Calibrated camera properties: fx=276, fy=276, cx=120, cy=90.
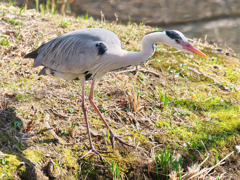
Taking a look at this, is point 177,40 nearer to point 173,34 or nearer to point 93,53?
point 173,34

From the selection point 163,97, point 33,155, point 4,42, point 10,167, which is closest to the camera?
point 10,167

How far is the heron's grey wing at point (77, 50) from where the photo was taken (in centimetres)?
292

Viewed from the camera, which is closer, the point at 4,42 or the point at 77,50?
the point at 77,50

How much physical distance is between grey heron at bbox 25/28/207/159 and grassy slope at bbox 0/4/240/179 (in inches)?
10.1

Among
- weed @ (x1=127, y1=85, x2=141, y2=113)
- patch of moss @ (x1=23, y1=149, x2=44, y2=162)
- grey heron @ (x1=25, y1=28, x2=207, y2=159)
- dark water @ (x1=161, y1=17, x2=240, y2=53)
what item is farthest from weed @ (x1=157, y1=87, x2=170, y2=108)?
dark water @ (x1=161, y1=17, x2=240, y2=53)

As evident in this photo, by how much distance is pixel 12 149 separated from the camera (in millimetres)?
2656

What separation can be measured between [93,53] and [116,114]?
931 millimetres

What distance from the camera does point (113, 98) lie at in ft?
12.2

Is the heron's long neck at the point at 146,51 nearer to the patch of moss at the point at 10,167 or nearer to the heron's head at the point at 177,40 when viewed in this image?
the heron's head at the point at 177,40

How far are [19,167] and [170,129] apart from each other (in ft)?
5.94

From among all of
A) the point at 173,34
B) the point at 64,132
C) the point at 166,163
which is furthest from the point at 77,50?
the point at 166,163

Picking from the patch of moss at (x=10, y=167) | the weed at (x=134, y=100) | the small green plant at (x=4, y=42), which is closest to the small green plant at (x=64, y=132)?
the patch of moss at (x=10, y=167)

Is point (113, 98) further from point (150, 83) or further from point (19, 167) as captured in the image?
point (19, 167)

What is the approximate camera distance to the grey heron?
2.73 m
